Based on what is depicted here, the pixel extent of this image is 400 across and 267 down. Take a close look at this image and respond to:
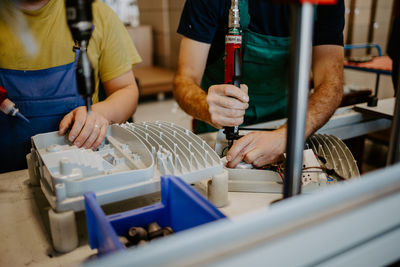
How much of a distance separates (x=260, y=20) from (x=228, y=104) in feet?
1.98

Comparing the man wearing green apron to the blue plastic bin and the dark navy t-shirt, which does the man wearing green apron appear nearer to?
the dark navy t-shirt

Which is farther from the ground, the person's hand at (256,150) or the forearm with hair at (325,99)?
the forearm with hair at (325,99)

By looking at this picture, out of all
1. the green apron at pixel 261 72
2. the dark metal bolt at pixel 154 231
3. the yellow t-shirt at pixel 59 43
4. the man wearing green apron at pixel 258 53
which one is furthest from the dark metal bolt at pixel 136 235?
the green apron at pixel 261 72

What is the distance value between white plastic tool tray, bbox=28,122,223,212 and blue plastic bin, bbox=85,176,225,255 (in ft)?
0.14

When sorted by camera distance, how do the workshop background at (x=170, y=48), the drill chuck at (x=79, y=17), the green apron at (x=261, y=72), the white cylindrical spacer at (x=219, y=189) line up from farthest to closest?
the workshop background at (x=170, y=48)
the green apron at (x=261, y=72)
the white cylindrical spacer at (x=219, y=189)
the drill chuck at (x=79, y=17)

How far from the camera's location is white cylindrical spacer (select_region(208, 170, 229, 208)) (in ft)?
2.75

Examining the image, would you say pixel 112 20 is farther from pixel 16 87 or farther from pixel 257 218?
pixel 257 218

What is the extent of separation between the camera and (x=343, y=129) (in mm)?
1422

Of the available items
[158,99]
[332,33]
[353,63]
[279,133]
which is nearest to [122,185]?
[279,133]

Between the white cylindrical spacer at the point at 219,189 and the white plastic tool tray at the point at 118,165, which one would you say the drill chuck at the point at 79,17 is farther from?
the white cylindrical spacer at the point at 219,189

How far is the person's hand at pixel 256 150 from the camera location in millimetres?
962

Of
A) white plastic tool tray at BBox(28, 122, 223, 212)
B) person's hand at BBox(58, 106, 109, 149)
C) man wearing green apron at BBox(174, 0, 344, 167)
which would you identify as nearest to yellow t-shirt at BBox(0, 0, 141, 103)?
man wearing green apron at BBox(174, 0, 344, 167)

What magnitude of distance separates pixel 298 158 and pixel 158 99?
467 centimetres

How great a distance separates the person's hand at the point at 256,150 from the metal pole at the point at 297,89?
44 cm
